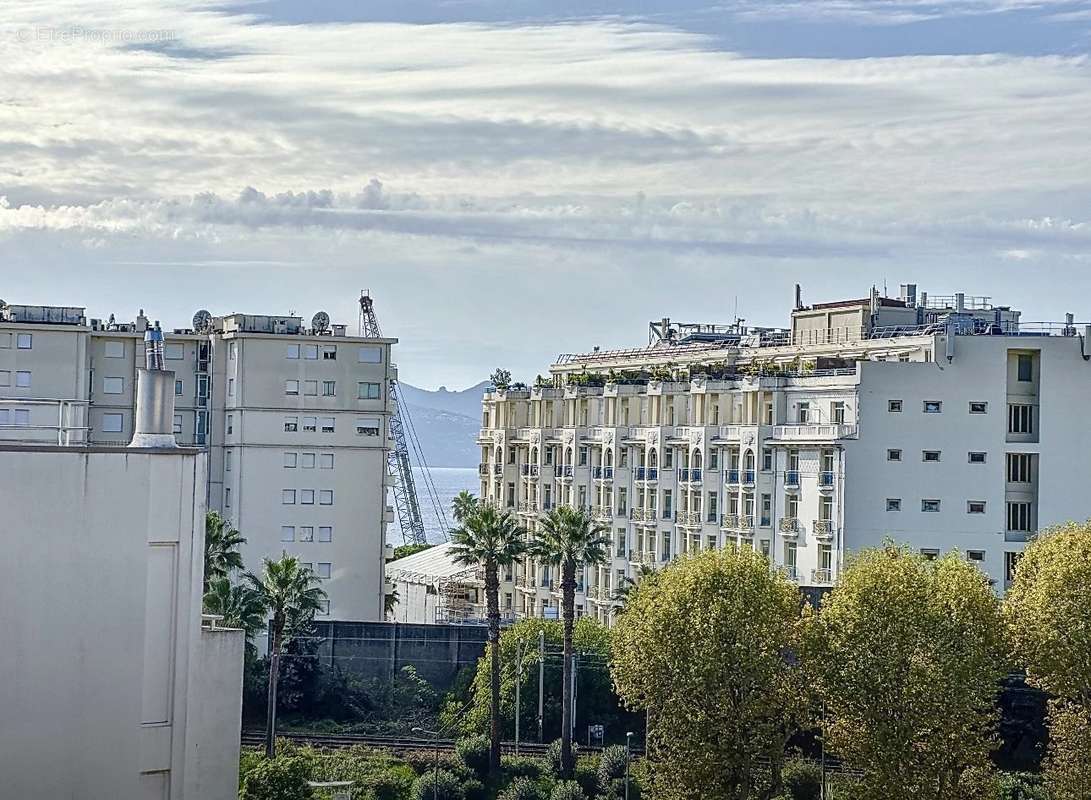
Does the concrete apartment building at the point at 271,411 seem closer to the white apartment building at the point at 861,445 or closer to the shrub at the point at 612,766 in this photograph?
the white apartment building at the point at 861,445

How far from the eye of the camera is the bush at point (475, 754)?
260 feet

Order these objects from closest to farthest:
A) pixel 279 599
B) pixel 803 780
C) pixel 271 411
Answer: pixel 803 780 → pixel 279 599 → pixel 271 411

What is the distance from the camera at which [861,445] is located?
94.2m

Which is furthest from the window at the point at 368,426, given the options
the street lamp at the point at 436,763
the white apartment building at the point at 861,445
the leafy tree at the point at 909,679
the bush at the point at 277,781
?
the leafy tree at the point at 909,679

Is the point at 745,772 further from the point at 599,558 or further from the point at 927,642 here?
the point at 599,558

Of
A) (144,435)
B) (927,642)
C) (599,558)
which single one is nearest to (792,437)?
(599,558)

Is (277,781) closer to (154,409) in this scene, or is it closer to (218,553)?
(218,553)

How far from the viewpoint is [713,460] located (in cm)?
10469

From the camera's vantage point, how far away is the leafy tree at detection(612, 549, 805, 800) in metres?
66.8

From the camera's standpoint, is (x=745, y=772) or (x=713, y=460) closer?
(x=745, y=772)

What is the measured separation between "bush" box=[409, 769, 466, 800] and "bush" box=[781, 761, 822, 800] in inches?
519

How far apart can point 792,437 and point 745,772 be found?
3275cm

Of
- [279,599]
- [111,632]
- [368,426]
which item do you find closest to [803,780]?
[279,599]

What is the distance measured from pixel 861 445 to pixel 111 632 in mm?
70071
